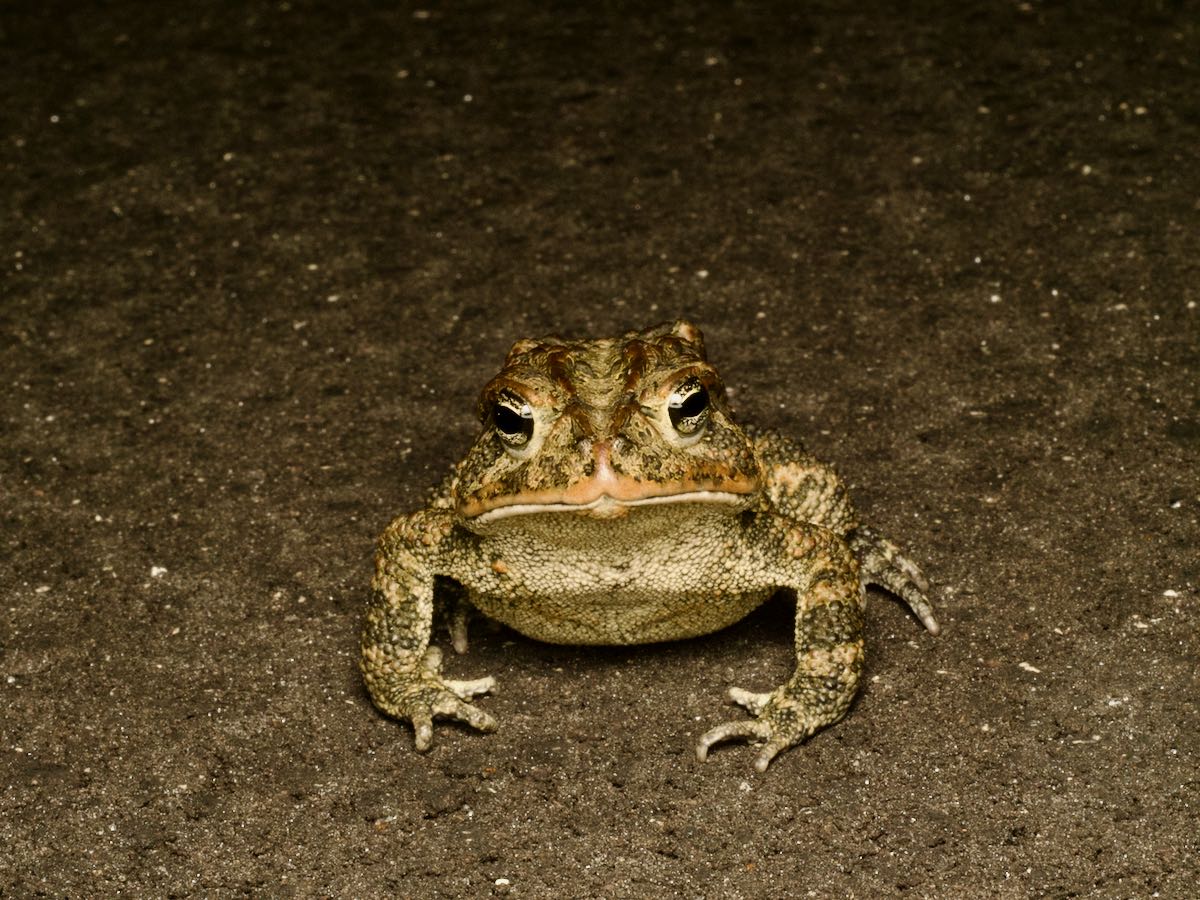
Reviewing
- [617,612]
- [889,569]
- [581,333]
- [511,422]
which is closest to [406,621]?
[617,612]

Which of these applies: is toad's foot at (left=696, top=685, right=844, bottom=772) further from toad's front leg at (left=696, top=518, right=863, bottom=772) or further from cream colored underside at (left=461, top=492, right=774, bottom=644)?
cream colored underside at (left=461, top=492, right=774, bottom=644)

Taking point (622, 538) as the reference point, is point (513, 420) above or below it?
above

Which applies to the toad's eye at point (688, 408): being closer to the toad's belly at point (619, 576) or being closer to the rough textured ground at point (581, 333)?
the toad's belly at point (619, 576)

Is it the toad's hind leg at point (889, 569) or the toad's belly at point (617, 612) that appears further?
the toad's hind leg at point (889, 569)

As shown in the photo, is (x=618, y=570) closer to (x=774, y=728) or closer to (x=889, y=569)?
(x=774, y=728)

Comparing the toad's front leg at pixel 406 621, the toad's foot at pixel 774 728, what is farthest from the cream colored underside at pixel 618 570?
the toad's foot at pixel 774 728

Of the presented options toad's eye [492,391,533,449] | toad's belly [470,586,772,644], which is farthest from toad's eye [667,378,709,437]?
toad's belly [470,586,772,644]
